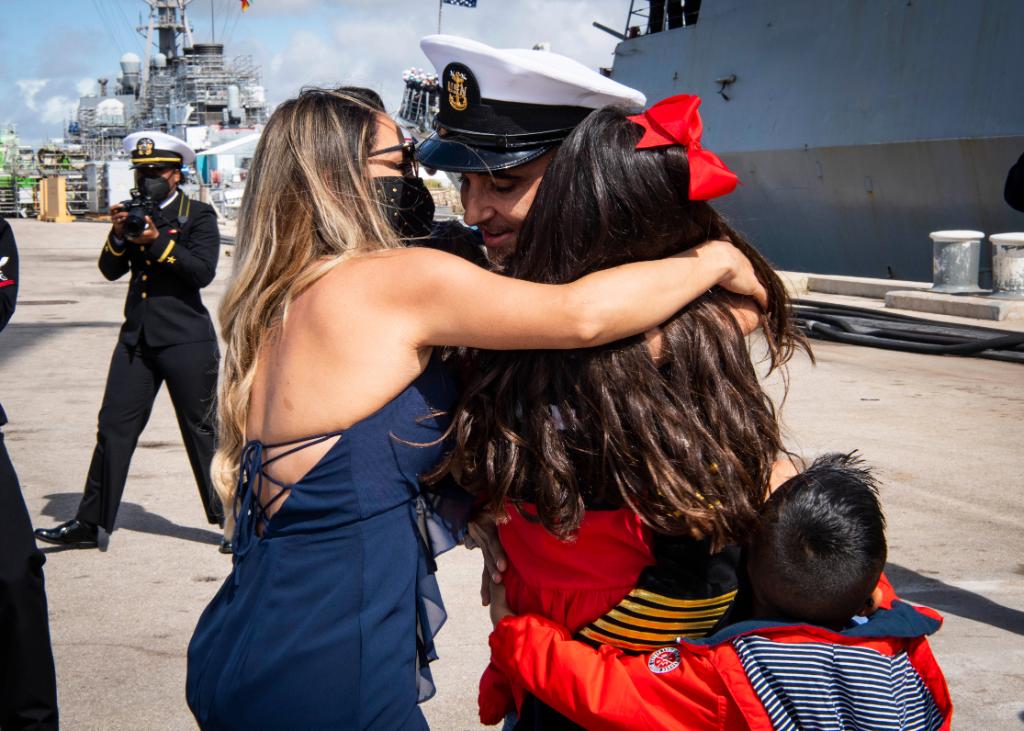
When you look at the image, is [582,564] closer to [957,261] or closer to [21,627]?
[21,627]

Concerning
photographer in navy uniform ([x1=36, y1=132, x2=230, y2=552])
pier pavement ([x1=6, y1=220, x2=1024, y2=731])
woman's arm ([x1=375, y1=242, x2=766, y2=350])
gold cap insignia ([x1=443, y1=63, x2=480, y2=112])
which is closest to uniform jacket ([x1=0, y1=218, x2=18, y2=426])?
pier pavement ([x1=6, y1=220, x2=1024, y2=731])

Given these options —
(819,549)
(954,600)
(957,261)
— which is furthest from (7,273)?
(957,261)

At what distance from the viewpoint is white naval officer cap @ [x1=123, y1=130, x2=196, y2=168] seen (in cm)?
552

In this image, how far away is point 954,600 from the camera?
173 inches

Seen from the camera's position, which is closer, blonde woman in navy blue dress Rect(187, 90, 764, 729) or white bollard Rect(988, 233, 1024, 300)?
blonde woman in navy blue dress Rect(187, 90, 764, 729)

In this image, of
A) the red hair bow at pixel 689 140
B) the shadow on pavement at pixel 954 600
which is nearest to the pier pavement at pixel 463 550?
the shadow on pavement at pixel 954 600

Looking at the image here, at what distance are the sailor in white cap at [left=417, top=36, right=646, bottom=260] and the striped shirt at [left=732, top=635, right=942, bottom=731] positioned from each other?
84 centimetres

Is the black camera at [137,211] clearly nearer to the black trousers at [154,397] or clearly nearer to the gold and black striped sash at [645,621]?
the black trousers at [154,397]

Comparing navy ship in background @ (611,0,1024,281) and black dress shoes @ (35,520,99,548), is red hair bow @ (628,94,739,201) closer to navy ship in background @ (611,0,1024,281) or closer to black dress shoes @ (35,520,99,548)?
black dress shoes @ (35,520,99,548)

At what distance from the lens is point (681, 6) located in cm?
2447

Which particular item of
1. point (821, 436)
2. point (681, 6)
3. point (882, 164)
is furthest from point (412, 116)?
point (821, 436)

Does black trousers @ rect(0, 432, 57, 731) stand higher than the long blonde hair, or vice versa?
the long blonde hair

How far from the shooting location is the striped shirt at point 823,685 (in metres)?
1.56

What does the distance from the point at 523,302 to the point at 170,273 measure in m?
4.33
